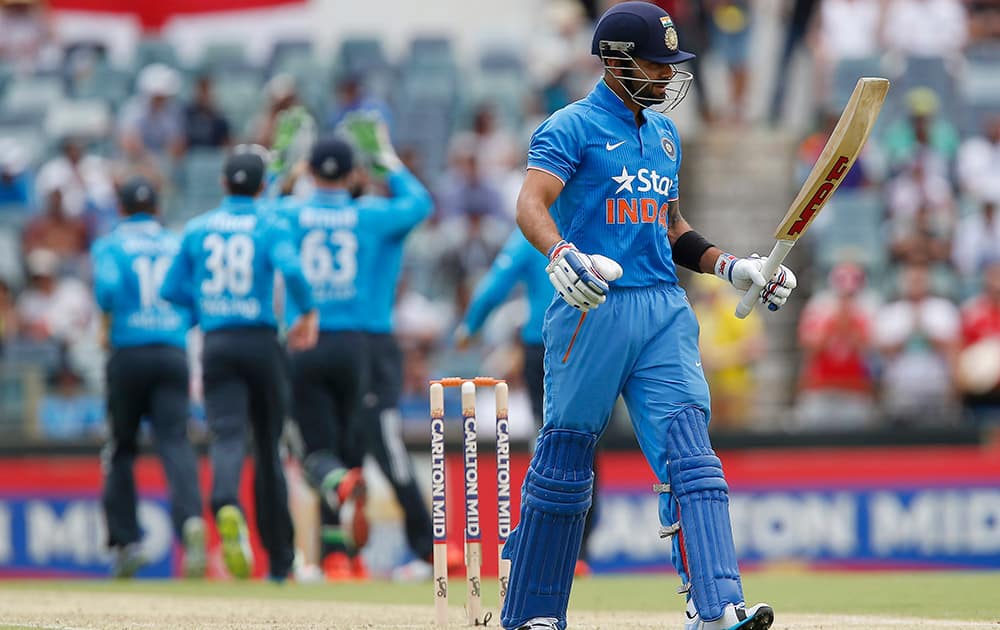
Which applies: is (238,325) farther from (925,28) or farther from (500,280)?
(925,28)

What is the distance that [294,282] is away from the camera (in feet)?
34.7

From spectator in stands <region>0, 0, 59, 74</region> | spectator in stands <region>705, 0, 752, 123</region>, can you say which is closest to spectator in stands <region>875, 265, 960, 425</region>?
spectator in stands <region>705, 0, 752, 123</region>

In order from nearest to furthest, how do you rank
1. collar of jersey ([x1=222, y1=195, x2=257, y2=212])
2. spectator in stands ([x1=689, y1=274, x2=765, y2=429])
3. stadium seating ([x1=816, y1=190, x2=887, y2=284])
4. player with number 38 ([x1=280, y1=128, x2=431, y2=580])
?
collar of jersey ([x1=222, y1=195, x2=257, y2=212])
player with number 38 ([x1=280, y1=128, x2=431, y2=580])
spectator in stands ([x1=689, y1=274, x2=765, y2=429])
stadium seating ([x1=816, y1=190, x2=887, y2=284])

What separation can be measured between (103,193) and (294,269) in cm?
862

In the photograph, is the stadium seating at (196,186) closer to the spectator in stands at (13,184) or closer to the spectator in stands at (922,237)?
the spectator in stands at (13,184)

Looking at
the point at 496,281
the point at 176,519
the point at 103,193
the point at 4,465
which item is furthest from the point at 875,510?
the point at 103,193

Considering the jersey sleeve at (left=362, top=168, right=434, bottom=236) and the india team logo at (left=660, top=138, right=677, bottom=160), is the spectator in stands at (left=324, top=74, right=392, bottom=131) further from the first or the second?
the india team logo at (left=660, top=138, right=677, bottom=160)

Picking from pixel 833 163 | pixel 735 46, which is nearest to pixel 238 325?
pixel 833 163

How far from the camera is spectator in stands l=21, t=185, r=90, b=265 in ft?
58.8

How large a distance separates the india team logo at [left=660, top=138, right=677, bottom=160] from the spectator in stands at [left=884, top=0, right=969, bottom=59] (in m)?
13.4

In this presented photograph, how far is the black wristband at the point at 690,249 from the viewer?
273 inches

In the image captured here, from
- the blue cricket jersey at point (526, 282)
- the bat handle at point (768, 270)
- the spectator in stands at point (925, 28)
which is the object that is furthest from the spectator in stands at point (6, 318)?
the bat handle at point (768, 270)

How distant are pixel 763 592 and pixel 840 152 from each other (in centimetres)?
433

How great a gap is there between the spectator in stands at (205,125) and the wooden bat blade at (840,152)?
13947 mm
